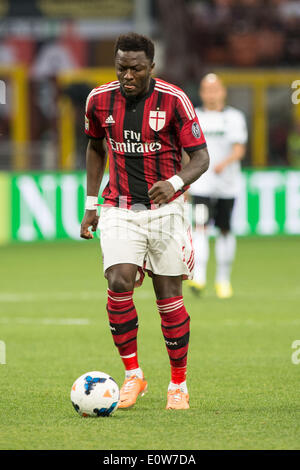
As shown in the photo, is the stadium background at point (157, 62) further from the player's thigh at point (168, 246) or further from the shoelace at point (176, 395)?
the shoelace at point (176, 395)

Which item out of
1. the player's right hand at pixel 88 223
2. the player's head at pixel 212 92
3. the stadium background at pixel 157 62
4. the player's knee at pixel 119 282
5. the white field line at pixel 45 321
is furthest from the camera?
the stadium background at pixel 157 62

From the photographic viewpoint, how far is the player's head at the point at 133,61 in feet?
19.7

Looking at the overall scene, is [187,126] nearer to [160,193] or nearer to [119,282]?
[160,193]

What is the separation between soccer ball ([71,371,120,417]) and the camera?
5.85 meters

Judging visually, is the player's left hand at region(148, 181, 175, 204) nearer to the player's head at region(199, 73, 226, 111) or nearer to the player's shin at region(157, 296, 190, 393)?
the player's shin at region(157, 296, 190, 393)

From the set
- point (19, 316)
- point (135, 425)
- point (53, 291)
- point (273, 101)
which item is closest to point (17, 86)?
point (273, 101)

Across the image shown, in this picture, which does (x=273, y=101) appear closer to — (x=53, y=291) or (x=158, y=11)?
(x=158, y=11)

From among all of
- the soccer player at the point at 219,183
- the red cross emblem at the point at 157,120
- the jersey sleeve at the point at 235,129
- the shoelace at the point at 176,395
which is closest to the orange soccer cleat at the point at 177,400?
the shoelace at the point at 176,395

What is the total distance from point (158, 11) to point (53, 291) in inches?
625

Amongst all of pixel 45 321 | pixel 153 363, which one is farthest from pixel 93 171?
pixel 45 321

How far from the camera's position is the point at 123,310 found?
6246mm

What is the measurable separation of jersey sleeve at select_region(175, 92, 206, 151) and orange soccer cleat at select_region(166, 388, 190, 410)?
1.36m

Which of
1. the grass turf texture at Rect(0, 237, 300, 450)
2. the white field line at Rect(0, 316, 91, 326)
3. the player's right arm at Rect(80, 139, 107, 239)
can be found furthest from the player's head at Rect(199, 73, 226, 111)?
the player's right arm at Rect(80, 139, 107, 239)

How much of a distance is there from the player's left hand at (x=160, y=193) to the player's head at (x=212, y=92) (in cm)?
548
